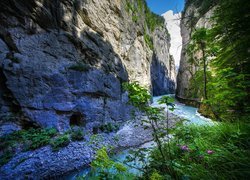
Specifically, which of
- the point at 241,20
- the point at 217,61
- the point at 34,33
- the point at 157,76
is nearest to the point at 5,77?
the point at 34,33

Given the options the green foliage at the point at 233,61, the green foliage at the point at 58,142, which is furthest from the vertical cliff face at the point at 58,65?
the green foliage at the point at 233,61

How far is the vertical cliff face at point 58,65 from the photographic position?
6.46 meters

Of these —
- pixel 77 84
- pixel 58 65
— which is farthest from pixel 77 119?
pixel 58 65

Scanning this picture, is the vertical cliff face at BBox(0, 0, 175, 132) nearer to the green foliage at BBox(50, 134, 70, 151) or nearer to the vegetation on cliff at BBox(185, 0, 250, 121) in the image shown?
the green foliage at BBox(50, 134, 70, 151)

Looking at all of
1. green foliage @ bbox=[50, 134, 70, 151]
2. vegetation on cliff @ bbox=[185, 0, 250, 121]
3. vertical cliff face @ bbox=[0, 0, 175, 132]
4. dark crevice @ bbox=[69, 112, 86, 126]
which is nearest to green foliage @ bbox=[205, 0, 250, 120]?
vegetation on cliff @ bbox=[185, 0, 250, 121]

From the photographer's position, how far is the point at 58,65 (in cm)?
778

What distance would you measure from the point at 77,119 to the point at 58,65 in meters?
3.50

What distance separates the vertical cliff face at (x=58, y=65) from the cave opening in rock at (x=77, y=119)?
6 centimetres

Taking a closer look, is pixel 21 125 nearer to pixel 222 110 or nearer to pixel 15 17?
pixel 15 17

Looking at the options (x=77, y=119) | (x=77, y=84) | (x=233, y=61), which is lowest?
(x=77, y=119)

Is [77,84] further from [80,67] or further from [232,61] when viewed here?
[232,61]

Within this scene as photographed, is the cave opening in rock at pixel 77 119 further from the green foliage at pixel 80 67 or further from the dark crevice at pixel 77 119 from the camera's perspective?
the green foliage at pixel 80 67

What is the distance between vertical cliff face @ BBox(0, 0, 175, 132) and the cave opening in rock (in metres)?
0.06

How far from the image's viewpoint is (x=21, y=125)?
6.44m
